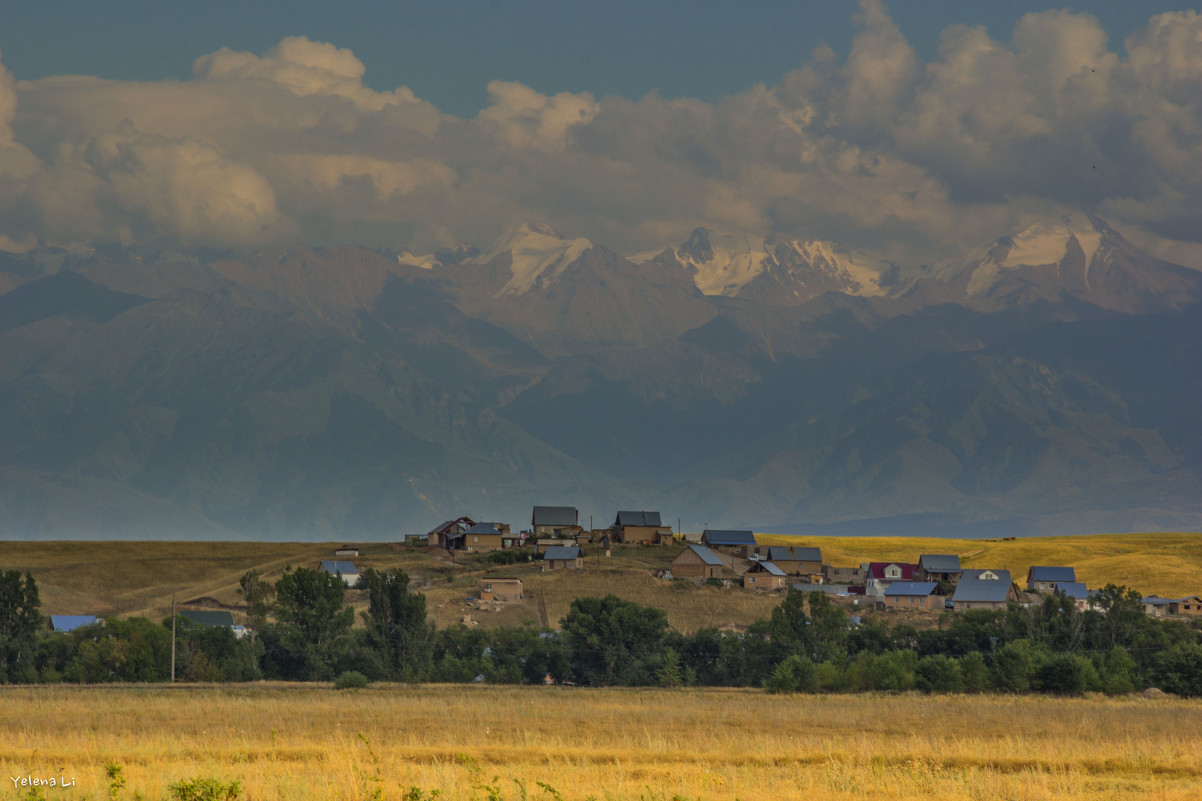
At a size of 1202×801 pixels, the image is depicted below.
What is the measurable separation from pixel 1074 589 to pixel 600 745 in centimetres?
11932

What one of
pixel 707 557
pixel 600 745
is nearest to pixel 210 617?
pixel 707 557

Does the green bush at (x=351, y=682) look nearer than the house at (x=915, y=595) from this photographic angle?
Yes

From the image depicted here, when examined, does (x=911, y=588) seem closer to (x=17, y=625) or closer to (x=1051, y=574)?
(x=1051, y=574)

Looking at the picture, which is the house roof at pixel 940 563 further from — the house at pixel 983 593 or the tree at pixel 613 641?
the tree at pixel 613 641

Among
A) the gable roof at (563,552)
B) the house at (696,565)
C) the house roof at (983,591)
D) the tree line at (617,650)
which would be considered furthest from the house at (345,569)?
the house roof at (983,591)

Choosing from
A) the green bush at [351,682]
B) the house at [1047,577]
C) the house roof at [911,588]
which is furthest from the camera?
the house at [1047,577]

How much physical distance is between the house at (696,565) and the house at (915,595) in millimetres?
21307

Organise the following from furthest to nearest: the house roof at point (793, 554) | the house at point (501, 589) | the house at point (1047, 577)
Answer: the house roof at point (793, 554), the house at point (1047, 577), the house at point (501, 589)

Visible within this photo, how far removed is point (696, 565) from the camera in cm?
16238

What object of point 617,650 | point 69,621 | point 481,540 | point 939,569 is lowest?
point 69,621

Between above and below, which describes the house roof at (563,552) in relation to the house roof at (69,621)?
above

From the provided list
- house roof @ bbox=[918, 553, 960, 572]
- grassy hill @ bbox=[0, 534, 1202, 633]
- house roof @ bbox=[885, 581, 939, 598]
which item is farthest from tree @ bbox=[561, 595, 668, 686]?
house roof @ bbox=[918, 553, 960, 572]

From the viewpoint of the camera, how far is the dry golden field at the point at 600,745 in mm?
35219

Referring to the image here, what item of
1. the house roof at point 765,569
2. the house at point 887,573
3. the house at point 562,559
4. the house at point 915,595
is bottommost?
the house at point 915,595
